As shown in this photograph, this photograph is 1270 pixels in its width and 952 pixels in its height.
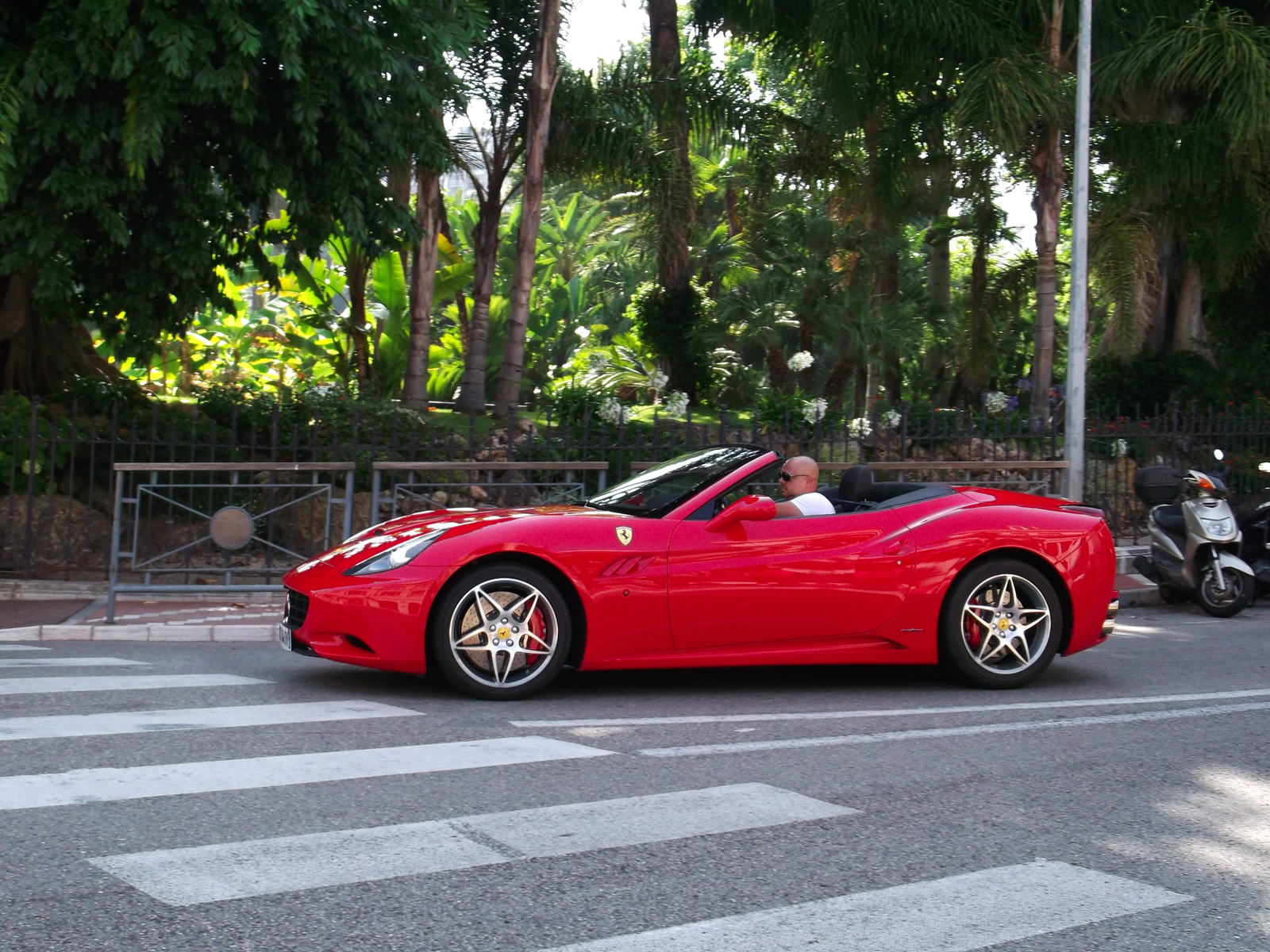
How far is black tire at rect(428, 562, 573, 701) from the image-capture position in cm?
Answer: 665

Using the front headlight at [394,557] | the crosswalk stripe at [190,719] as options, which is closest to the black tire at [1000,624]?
the front headlight at [394,557]

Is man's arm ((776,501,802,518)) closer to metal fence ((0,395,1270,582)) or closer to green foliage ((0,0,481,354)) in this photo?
metal fence ((0,395,1270,582))

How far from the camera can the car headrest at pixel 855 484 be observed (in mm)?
7789

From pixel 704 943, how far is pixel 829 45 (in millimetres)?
16975

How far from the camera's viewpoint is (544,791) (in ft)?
16.3

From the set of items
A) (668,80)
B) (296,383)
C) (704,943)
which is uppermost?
(668,80)

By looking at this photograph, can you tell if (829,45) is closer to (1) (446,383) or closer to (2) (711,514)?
(1) (446,383)

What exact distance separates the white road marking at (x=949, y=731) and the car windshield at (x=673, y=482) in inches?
62.4

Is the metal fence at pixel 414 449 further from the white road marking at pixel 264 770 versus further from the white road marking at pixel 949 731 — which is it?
the white road marking at pixel 264 770

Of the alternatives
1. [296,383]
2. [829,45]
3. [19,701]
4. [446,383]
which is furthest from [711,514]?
[446,383]

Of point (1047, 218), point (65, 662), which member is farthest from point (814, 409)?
point (65, 662)

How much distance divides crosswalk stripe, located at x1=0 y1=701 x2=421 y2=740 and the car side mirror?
182 centimetres

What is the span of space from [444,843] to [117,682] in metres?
3.65

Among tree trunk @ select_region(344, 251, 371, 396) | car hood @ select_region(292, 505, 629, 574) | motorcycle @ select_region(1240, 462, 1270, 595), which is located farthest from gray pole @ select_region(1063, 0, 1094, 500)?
tree trunk @ select_region(344, 251, 371, 396)
